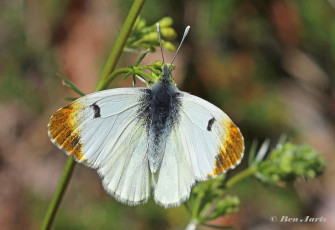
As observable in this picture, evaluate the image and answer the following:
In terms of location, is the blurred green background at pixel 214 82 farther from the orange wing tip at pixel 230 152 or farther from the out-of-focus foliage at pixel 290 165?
the orange wing tip at pixel 230 152

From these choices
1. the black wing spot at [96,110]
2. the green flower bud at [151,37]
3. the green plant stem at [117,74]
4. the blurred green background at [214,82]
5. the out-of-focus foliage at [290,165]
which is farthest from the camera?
the blurred green background at [214,82]

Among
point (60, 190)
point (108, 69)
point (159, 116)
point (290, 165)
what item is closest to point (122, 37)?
point (108, 69)

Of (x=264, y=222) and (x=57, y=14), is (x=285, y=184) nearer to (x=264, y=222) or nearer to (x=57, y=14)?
(x=264, y=222)

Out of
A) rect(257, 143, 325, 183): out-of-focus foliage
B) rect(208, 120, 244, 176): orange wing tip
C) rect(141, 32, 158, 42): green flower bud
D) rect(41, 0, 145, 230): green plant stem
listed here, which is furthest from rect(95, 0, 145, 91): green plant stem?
rect(257, 143, 325, 183): out-of-focus foliage

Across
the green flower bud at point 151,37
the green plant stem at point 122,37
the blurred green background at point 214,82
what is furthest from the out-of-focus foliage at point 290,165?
the blurred green background at point 214,82

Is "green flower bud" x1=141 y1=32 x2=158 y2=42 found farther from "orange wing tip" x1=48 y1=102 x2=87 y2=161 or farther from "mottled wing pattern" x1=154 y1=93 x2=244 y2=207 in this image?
"orange wing tip" x1=48 y1=102 x2=87 y2=161

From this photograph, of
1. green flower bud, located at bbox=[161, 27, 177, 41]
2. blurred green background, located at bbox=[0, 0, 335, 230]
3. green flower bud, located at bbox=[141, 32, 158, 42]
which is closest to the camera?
green flower bud, located at bbox=[141, 32, 158, 42]

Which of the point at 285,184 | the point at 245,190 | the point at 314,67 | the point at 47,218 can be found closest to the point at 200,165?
the point at 47,218
